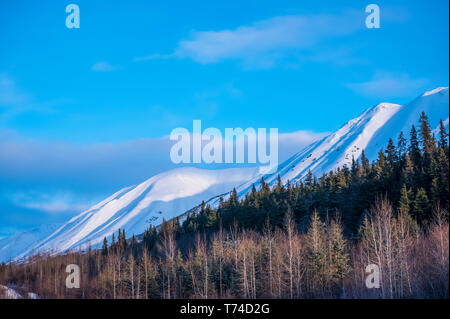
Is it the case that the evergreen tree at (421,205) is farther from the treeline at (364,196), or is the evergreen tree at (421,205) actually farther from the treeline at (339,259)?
the treeline at (339,259)

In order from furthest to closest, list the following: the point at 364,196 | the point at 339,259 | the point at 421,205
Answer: the point at 364,196, the point at 421,205, the point at 339,259

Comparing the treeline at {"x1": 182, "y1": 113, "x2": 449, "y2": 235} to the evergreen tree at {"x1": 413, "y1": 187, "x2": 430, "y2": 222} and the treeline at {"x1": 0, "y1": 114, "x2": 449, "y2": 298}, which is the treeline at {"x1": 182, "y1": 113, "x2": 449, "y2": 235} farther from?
the treeline at {"x1": 0, "y1": 114, "x2": 449, "y2": 298}

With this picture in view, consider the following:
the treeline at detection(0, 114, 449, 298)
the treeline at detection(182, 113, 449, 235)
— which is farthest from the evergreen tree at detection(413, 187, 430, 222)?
the treeline at detection(0, 114, 449, 298)

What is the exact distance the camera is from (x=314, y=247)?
173 ft

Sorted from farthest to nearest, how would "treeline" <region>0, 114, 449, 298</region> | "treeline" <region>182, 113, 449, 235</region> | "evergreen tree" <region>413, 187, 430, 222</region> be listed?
"treeline" <region>182, 113, 449, 235</region> → "evergreen tree" <region>413, 187, 430, 222</region> → "treeline" <region>0, 114, 449, 298</region>

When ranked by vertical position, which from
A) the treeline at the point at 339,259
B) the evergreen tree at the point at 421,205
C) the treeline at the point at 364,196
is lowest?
A: the treeline at the point at 339,259

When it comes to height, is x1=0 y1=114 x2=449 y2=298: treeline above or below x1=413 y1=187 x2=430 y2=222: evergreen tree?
below

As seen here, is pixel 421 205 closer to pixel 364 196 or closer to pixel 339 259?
pixel 364 196

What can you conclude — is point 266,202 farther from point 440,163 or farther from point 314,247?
point 314,247

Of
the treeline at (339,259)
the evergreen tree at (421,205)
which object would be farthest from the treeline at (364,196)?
the treeline at (339,259)

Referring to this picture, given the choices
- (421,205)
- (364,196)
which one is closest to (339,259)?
(421,205)

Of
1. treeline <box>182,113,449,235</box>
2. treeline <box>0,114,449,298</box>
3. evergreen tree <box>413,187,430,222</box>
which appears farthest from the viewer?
treeline <box>182,113,449,235</box>

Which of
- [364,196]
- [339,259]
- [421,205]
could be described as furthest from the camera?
[364,196]
